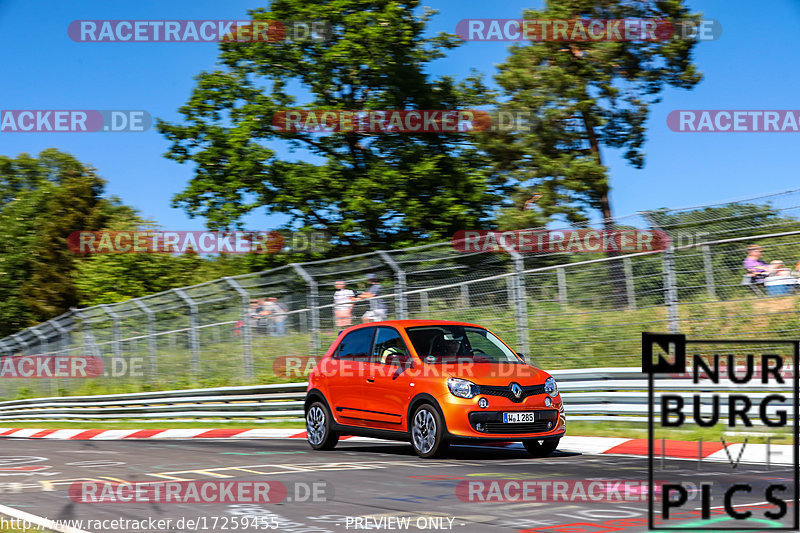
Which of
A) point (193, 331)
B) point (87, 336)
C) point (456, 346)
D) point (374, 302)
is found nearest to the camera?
point (456, 346)

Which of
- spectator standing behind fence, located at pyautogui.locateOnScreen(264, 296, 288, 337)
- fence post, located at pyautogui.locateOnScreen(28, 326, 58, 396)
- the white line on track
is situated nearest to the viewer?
the white line on track

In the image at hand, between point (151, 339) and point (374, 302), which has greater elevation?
point (374, 302)

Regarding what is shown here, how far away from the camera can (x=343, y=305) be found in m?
17.4

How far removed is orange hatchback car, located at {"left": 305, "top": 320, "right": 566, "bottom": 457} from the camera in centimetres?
1065

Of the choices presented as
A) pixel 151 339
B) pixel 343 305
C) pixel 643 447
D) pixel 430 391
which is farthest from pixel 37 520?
pixel 151 339

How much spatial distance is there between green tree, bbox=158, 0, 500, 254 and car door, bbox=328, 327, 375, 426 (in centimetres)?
1526

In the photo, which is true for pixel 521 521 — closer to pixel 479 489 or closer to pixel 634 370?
pixel 479 489

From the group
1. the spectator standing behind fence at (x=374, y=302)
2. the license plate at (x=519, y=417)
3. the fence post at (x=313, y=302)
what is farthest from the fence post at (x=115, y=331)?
the license plate at (x=519, y=417)

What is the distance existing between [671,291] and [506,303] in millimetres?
2950

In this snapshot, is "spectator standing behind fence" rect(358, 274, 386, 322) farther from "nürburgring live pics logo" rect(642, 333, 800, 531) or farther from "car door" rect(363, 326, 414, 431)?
"nürburgring live pics logo" rect(642, 333, 800, 531)

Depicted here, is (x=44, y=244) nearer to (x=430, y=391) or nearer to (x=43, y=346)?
(x=43, y=346)

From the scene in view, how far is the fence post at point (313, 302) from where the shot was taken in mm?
17562

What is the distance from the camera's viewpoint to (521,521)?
640 cm

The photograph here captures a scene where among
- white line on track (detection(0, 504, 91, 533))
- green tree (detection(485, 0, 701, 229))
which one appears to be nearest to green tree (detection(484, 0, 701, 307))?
green tree (detection(485, 0, 701, 229))
